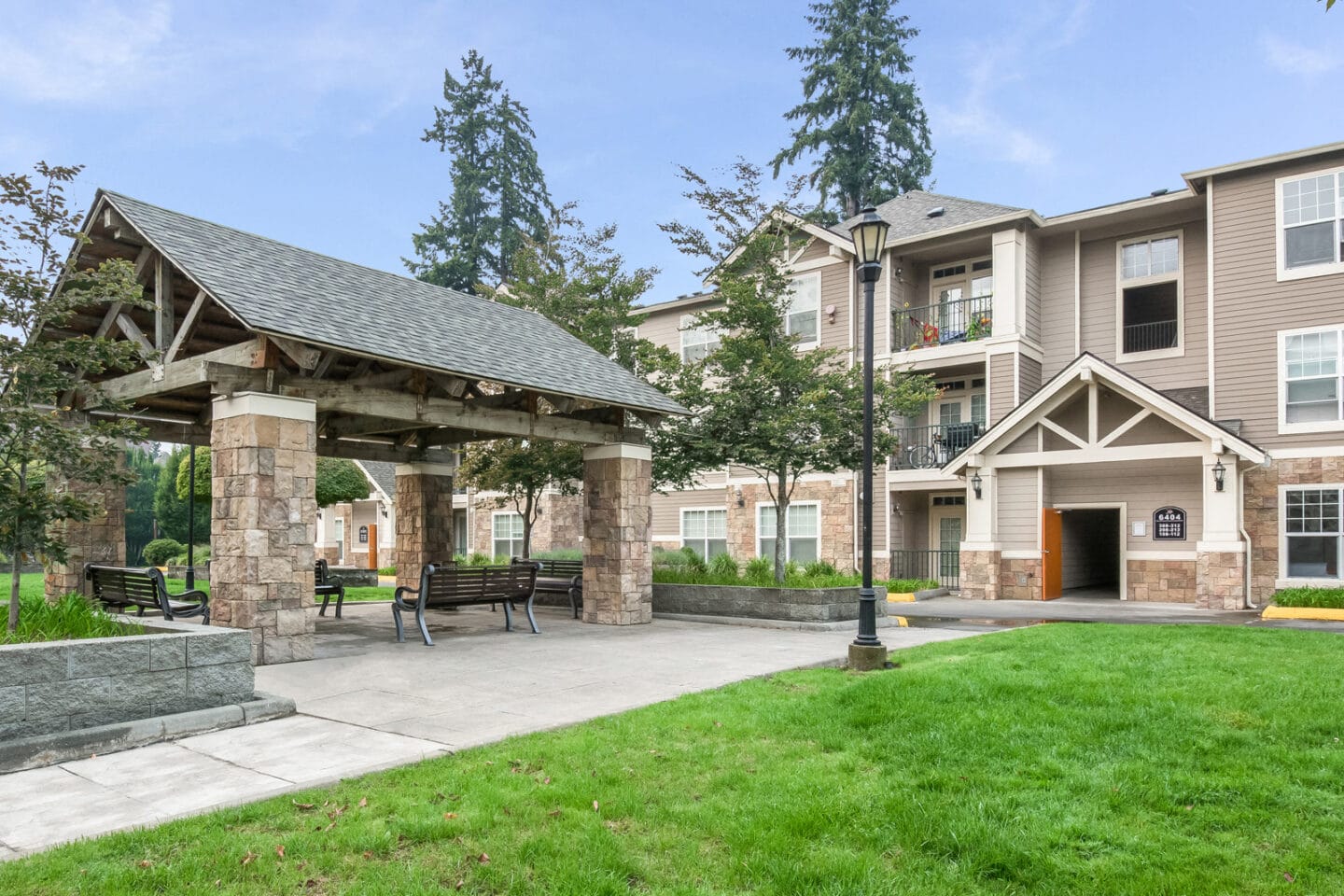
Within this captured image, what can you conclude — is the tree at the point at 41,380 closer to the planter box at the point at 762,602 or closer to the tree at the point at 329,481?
the planter box at the point at 762,602

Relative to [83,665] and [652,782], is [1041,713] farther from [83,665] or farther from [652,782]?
[83,665]

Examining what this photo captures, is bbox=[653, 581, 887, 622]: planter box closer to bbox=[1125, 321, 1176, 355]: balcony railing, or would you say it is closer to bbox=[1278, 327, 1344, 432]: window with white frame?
bbox=[1278, 327, 1344, 432]: window with white frame

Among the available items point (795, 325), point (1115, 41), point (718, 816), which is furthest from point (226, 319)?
point (1115, 41)

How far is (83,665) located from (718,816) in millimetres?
4456

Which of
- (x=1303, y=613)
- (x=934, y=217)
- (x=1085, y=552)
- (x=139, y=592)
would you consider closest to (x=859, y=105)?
(x=934, y=217)

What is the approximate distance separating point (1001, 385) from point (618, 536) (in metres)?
11.9

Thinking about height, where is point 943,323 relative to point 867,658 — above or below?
above

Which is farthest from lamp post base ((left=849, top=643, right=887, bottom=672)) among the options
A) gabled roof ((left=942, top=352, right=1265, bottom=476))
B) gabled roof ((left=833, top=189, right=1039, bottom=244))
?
gabled roof ((left=833, top=189, right=1039, bottom=244))

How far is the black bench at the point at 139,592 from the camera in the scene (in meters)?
9.76

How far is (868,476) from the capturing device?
30.6 feet

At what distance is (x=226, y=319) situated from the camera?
12.8 metres

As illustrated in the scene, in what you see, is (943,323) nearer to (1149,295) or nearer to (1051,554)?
(1149,295)

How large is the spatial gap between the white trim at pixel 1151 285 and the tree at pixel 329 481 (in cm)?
2155

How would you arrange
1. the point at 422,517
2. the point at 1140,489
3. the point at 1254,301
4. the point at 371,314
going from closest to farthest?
the point at 371,314, the point at 422,517, the point at 1254,301, the point at 1140,489
